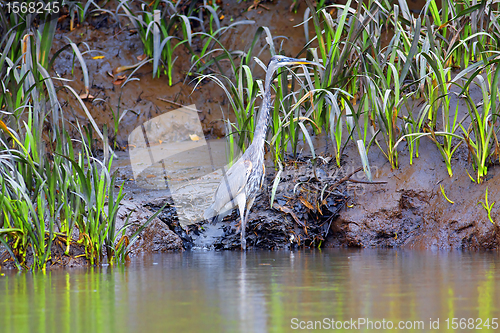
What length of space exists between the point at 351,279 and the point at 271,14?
6.26m

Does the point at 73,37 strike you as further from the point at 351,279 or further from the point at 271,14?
the point at 351,279

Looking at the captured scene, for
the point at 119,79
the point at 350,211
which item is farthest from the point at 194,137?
the point at 350,211

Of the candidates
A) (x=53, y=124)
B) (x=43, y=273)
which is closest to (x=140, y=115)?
(x=53, y=124)

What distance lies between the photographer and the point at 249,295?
2.19 metres

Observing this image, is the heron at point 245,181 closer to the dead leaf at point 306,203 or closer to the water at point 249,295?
the dead leaf at point 306,203

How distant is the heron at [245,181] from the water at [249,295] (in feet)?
3.87

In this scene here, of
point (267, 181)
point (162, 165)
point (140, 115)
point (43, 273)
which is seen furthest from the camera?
point (140, 115)

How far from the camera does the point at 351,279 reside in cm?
256

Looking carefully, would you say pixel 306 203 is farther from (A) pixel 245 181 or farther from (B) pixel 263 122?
(B) pixel 263 122

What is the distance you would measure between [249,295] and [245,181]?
2420mm

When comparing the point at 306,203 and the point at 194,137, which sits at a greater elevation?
the point at 194,137

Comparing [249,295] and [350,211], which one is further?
[350,211]

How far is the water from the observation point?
5.62 feet

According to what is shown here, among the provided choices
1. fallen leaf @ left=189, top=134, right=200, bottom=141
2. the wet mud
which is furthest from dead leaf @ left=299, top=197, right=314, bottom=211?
fallen leaf @ left=189, top=134, right=200, bottom=141
